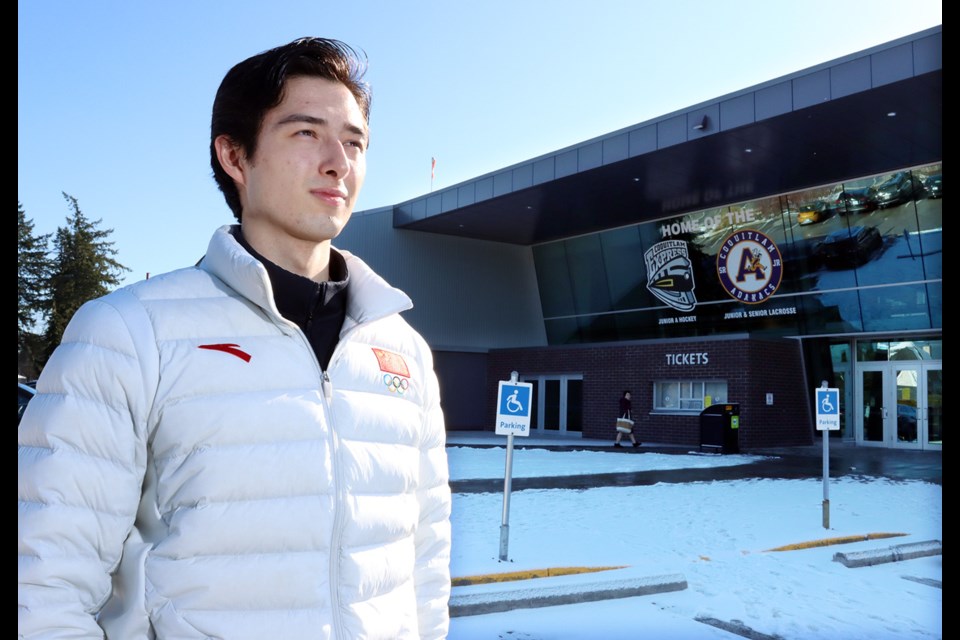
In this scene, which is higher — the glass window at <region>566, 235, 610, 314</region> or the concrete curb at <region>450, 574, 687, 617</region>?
the glass window at <region>566, 235, 610, 314</region>

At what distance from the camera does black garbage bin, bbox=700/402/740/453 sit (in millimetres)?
21984

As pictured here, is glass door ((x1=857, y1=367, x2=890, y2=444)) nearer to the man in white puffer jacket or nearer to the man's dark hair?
the man in white puffer jacket

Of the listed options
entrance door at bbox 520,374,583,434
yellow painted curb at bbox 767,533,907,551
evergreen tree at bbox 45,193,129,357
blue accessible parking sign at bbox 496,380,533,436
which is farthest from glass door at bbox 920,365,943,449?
evergreen tree at bbox 45,193,129,357

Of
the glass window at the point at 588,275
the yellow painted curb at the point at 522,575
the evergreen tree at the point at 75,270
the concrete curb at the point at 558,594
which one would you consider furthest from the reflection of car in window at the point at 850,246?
the evergreen tree at the point at 75,270

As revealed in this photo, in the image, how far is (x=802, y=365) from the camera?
2522 cm

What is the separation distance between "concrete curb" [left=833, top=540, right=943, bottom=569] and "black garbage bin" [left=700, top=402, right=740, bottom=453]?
13.1 meters

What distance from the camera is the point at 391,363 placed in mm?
2238

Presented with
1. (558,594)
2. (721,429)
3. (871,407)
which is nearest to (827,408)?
(558,594)

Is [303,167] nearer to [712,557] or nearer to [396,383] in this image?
[396,383]

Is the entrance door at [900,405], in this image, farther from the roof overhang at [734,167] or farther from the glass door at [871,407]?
the roof overhang at [734,167]

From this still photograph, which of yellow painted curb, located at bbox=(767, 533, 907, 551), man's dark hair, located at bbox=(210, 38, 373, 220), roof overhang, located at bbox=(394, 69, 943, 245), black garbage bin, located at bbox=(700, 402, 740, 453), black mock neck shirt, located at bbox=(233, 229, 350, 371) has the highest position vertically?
roof overhang, located at bbox=(394, 69, 943, 245)

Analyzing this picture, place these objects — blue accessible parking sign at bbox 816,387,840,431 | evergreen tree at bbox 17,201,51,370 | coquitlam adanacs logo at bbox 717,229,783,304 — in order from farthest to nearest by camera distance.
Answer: evergreen tree at bbox 17,201,51,370
coquitlam adanacs logo at bbox 717,229,783,304
blue accessible parking sign at bbox 816,387,840,431

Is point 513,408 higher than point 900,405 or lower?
higher

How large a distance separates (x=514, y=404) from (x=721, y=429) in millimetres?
15097
